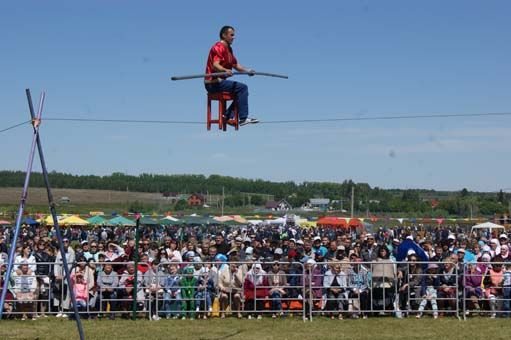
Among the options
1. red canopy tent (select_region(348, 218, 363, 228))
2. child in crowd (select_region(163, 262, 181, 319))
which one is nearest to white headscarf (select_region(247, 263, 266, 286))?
child in crowd (select_region(163, 262, 181, 319))

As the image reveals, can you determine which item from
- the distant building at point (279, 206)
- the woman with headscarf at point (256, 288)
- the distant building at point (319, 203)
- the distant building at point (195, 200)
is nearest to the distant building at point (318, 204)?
the distant building at point (319, 203)

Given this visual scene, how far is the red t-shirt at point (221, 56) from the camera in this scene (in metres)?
10.1

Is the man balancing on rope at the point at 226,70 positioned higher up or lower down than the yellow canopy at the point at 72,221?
higher up

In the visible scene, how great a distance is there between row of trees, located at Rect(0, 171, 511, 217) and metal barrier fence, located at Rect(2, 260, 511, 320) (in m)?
49.0

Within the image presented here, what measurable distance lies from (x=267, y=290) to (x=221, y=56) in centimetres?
606

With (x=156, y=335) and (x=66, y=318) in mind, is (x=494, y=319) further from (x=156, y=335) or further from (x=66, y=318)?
(x=66, y=318)

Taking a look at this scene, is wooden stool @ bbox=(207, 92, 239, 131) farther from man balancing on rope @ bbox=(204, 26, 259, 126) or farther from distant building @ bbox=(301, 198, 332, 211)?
distant building @ bbox=(301, 198, 332, 211)

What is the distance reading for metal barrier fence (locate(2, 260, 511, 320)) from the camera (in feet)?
47.5

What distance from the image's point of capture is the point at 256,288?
1456 centimetres

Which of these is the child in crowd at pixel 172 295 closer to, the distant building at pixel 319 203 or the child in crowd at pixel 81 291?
the child in crowd at pixel 81 291

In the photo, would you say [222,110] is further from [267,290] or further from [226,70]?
[267,290]

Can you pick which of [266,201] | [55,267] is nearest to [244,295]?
[55,267]

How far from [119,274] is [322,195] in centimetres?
7736

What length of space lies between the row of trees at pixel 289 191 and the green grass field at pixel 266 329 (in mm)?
50494
